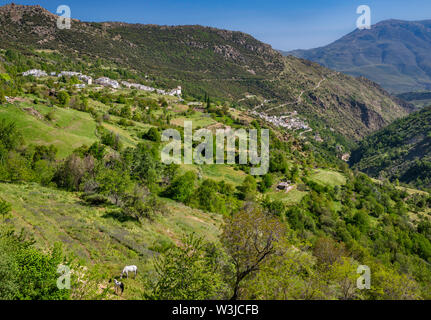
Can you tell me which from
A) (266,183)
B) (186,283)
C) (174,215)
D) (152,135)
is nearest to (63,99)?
(152,135)

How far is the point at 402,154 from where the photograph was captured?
6176 inches

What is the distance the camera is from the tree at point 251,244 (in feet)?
40.2

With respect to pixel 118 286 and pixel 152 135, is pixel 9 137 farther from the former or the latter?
pixel 118 286

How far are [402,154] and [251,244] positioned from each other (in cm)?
18627

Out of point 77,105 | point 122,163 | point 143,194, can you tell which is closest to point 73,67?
point 77,105

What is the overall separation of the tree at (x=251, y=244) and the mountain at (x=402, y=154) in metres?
150

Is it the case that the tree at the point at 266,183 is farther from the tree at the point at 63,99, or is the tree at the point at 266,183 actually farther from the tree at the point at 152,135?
the tree at the point at 63,99

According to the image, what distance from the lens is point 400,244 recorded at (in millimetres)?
60688

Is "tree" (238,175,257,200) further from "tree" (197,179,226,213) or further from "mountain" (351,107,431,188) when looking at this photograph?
"mountain" (351,107,431,188)

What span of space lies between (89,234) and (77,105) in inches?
2417

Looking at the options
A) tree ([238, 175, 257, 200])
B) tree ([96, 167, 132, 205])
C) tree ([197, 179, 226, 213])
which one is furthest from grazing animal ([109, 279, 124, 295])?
tree ([238, 175, 257, 200])

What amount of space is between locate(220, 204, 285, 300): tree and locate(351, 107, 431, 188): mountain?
491 ft
